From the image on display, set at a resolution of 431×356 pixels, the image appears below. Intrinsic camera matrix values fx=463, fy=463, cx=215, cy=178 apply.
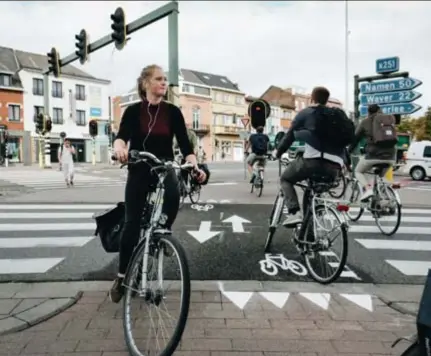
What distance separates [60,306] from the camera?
3.82 m

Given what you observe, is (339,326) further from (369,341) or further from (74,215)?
(74,215)

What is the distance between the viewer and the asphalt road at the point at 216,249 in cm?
493

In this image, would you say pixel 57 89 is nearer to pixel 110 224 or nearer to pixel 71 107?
pixel 71 107

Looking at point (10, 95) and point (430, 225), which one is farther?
point (10, 95)

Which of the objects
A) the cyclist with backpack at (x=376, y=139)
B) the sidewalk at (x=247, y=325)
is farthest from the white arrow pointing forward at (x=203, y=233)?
the cyclist with backpack at (x=376, y=139)

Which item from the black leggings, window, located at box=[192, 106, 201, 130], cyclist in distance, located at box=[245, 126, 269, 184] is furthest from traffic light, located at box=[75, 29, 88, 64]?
window, located at box=[192, 106, 201, 130]

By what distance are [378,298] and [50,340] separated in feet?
9.07

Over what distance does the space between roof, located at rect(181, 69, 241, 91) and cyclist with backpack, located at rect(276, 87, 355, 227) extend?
70527 millimetres

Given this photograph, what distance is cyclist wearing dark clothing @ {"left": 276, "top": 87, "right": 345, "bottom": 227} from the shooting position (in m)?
4.79

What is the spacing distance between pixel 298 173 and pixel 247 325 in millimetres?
2007

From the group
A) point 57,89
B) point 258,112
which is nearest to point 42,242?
point 258,112

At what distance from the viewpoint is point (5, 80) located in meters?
50.4

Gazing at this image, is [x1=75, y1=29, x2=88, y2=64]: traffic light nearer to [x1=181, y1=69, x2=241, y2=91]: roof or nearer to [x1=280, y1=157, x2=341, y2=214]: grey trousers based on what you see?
[x1=280, y1=157, x2=341, y2=214]: grey trousers

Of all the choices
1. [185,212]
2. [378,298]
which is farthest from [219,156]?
[378,298]
